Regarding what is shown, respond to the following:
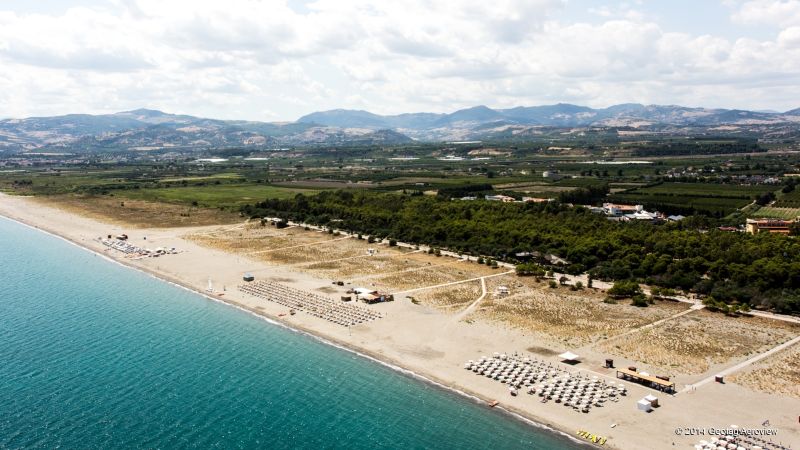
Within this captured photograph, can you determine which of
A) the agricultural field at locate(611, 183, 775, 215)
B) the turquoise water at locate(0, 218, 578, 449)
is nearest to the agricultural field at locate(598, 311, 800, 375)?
the turquoise water at locate(0, 218, 578, 449)

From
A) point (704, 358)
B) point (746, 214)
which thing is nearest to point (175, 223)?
point (704, 358)

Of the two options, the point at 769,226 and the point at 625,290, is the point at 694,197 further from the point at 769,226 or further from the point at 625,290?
the point at 625,290

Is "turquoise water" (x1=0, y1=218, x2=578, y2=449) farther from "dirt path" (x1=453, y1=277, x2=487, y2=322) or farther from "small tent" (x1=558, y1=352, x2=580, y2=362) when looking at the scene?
"dirt path" (x1=453, y1=277, x2=487, y2=322)

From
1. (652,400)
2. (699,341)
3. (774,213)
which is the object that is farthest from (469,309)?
(774,213)

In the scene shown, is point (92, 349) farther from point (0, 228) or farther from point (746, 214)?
point (746, 214)

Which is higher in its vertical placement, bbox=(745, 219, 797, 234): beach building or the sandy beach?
bbox=(745, 219, 797, 234): beach building
